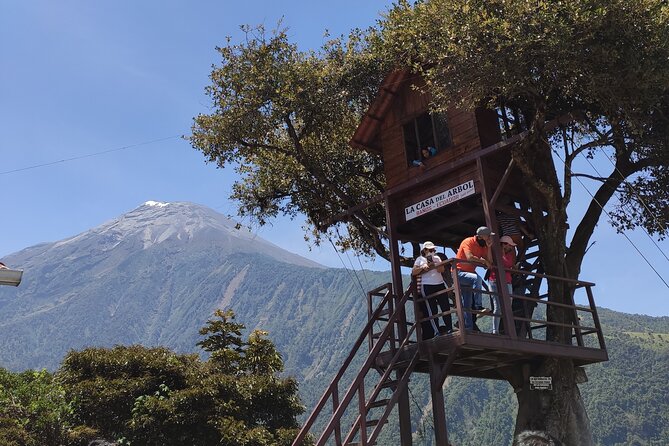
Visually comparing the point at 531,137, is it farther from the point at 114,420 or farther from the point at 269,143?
the point at 114,420

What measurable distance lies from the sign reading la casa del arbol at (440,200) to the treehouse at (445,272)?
0.09 feet

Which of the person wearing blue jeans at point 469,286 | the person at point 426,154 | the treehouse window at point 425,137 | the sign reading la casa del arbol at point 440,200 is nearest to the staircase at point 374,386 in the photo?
the person wearing blue jeans at point 469,286

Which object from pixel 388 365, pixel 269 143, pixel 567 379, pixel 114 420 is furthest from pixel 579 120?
pixel 114 420

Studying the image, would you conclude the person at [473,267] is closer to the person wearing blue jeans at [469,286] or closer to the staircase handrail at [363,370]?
the person wearing blue jeans at [469,286]

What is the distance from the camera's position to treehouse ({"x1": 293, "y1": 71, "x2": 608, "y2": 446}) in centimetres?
1502

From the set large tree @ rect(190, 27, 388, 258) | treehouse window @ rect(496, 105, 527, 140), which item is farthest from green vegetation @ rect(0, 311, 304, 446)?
treehouse window @ rect(496, 105, 527, 140)

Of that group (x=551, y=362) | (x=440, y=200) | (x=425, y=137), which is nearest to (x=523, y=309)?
(x=551, y=362)

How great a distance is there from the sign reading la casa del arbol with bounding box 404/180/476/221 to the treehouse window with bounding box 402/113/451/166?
1.01m

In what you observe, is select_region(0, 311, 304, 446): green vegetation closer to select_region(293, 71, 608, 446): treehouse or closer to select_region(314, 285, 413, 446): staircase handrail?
select_region(293, 71, 608, 446): treehouse

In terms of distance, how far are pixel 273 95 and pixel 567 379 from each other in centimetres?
1038

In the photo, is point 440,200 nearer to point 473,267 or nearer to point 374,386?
point 473,267

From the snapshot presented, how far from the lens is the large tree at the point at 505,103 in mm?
14906

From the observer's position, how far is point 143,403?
23.8 metres

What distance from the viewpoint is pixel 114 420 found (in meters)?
23.8
